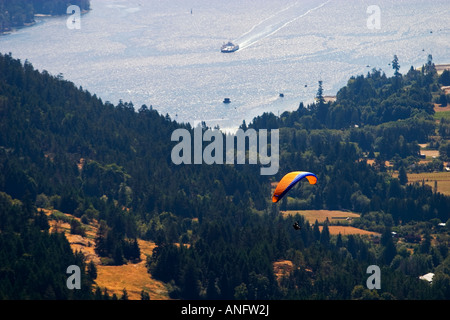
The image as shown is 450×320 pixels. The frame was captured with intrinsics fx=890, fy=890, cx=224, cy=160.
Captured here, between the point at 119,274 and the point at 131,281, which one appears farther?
the point at 119,274

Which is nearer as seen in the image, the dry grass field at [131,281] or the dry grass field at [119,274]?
the dry grass field at [131,281]

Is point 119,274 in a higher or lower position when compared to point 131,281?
higher

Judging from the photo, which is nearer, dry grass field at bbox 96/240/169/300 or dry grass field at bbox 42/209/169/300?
dry grass field at bbox 96/240/169/300

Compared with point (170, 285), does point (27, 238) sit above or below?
above

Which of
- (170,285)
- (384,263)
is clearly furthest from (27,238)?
(384,263)
